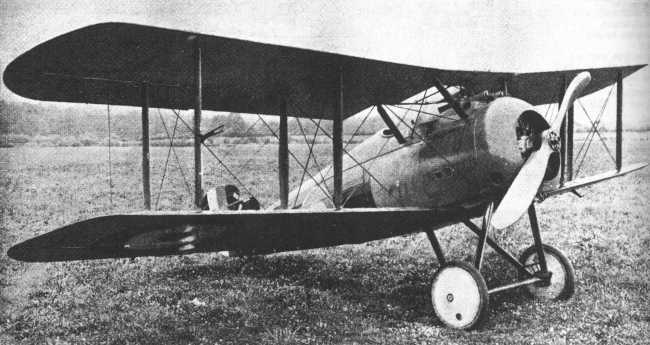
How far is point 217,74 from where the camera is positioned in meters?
5.42

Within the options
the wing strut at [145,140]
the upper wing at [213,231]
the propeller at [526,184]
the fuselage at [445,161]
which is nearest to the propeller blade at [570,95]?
the propeller at [526,184]

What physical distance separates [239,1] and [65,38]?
533cm

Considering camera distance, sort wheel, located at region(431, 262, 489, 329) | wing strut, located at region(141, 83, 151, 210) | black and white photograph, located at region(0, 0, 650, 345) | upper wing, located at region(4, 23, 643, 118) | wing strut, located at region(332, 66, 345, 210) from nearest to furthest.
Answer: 1. upper wing, located at region(4, 23, 643, 118)
2. black and white photograph, located at region(0, 0, 650, 345)
3. wing strut, located at region(332, 66, 345, 210)
4. wheel, located at region(431, 262, 489, 329)
5. wing strut, located at region(141, 83, 151, 210)

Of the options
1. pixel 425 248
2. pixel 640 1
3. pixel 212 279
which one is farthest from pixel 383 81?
pixel 425 248

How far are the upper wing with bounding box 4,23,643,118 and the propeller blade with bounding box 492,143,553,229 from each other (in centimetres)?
131

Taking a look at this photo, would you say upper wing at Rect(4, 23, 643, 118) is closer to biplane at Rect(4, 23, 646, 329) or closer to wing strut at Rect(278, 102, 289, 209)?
biplane at Rect(4, 23, 646, 329)

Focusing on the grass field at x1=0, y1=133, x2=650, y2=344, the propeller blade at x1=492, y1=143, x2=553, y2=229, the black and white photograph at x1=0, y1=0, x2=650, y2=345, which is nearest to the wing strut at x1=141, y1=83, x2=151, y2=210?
the black and white photograph at x1=0, y1=0, x2=650, y2=345

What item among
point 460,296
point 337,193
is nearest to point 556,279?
point 460,296

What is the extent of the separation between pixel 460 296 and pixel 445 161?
148 centimetres

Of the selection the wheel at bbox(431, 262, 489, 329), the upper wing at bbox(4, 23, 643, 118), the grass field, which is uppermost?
the upper wing at bbox(4, 23, 643, 118)

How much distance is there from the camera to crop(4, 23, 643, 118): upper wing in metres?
4.28

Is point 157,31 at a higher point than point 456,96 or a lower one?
higher

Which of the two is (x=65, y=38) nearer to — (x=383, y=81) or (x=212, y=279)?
(x=383, y=81)

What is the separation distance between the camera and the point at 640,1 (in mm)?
5367
